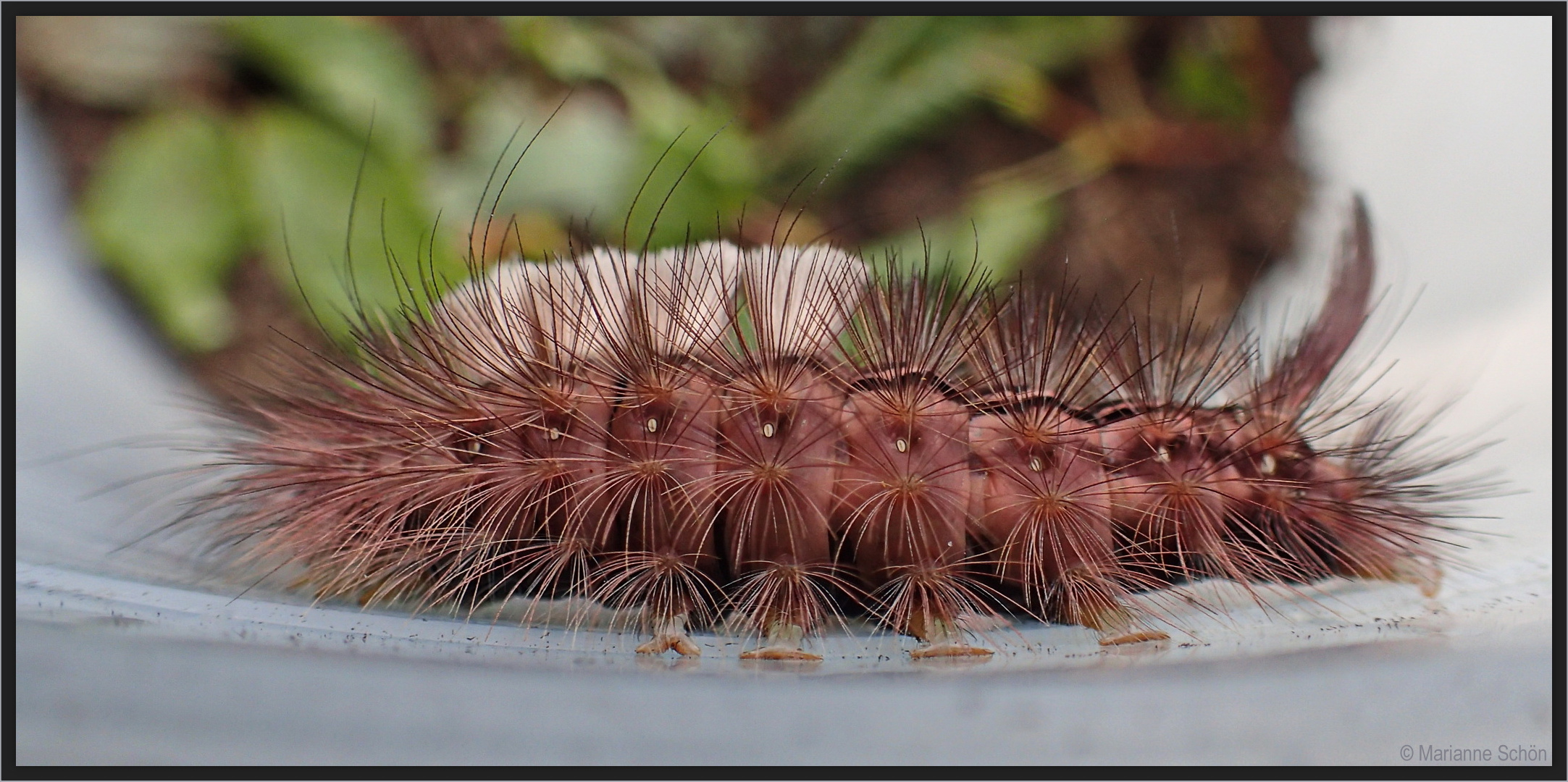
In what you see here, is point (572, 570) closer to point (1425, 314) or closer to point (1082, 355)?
point (1082, 355)

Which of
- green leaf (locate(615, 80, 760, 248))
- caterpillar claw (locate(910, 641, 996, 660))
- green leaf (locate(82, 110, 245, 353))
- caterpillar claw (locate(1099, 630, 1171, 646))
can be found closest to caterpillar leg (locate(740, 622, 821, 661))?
caterpillar claw (locate(910, 641, 996, 660))

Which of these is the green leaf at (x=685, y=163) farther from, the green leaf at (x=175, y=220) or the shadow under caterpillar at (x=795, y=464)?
the green leaf at (x=175, y=220)

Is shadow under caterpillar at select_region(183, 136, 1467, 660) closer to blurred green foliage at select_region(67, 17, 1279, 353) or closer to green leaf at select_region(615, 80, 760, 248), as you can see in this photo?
green leaf at select_region(615, 80, 760, 248)

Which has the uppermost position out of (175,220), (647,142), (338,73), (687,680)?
(338,73)

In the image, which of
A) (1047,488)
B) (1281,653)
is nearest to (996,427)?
(1047,488)

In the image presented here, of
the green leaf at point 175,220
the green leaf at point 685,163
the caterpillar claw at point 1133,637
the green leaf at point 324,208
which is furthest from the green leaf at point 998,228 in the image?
the green leaf at point 175,220

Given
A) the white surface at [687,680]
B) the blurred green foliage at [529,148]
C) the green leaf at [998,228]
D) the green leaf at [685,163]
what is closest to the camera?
the white surface at [687,680]

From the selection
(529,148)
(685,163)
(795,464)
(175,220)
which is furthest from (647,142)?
(795,464)

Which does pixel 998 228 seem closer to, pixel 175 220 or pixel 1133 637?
pixel 1133 637
